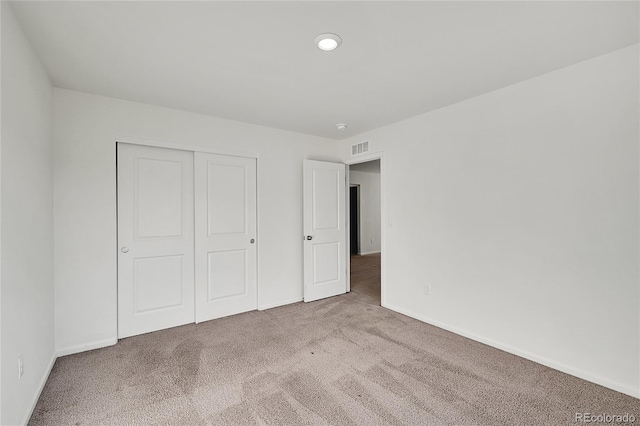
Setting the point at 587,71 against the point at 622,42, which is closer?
the point at 622,42

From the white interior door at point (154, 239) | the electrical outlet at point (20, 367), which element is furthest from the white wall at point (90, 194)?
the electrical outlet at point (20, 367)

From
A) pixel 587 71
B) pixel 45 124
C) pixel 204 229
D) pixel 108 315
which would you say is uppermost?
pixel 587 71

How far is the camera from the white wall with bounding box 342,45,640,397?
2.05 meters

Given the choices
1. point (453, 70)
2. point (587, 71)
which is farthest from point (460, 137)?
point (587, 71)

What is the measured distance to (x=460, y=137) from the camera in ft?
9.79

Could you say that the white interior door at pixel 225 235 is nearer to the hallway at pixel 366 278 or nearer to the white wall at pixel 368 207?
the hallway at pixel 366 278

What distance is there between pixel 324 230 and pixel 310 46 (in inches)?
103

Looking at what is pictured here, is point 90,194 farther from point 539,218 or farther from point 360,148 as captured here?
point 539,218

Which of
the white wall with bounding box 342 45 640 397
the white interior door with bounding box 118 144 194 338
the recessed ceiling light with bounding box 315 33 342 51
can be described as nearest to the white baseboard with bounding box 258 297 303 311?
the white interior door with bounding box 118 144 194 338

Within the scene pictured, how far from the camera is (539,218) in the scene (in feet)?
8.00

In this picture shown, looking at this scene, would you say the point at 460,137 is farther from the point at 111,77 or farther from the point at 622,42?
the point at 111,77

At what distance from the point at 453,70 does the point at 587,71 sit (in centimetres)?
95

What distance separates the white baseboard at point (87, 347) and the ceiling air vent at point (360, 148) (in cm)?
355

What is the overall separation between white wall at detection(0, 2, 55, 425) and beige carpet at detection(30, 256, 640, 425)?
1.12 ft
